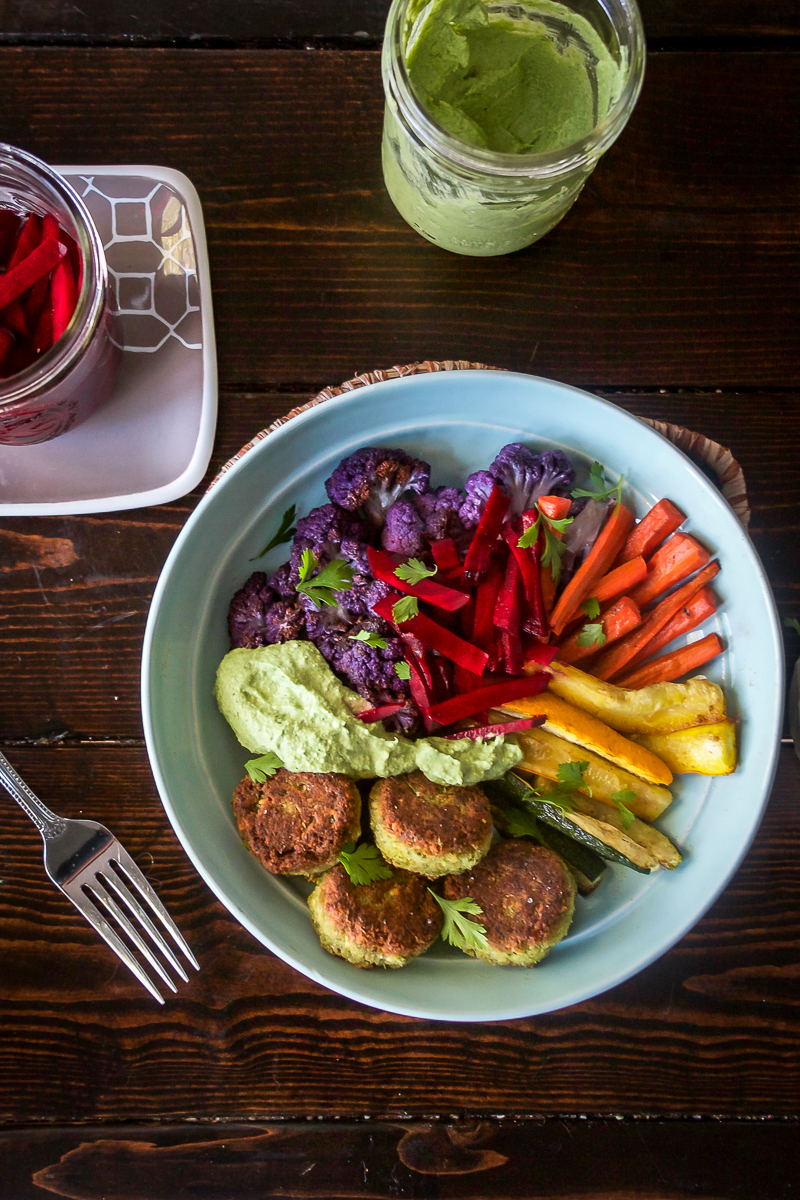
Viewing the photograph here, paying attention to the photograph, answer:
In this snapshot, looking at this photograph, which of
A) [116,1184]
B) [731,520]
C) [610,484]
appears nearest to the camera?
[731,520]

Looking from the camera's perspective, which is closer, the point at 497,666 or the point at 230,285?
the point at 497,666

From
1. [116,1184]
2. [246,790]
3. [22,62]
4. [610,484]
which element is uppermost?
[22,62]

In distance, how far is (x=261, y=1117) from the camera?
5.85ft

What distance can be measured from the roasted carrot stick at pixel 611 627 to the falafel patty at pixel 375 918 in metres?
0.54

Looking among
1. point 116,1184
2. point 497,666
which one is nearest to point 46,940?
point 116,1184

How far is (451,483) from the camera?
1.71m

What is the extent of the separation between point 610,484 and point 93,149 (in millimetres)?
1308

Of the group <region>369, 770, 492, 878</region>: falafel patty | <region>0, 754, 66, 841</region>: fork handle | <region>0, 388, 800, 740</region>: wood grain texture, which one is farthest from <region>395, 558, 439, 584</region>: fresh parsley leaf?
<region>0, 754, 66, 841</region>: fork handle

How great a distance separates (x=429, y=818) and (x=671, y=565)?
677 mm

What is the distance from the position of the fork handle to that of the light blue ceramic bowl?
14.3 inches

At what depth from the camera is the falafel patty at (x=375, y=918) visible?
60.6 inches

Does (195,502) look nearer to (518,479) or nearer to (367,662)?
(367,662)

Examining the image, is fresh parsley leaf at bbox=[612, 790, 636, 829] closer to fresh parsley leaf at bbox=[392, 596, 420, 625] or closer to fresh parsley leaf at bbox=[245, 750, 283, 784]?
fresh parsley leaf at bbox=[392, 596, 420, 625]

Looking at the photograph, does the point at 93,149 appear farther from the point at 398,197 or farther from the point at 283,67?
the point at 398,197
